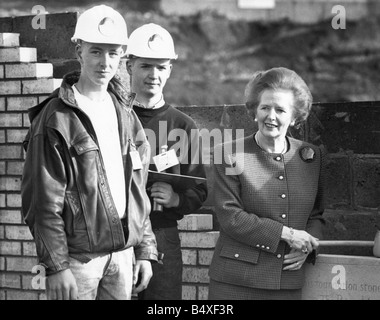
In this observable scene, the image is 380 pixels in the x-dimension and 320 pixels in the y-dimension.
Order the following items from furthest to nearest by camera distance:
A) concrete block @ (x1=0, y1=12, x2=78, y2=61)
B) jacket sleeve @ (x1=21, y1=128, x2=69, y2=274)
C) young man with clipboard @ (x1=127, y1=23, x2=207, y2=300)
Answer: concrete block @ (x1=0, y1=12, x2=78, y2=61) → young man with clipboard @ (x1=127, y1=23, x2=207, y2=300) → jacket sleeve @ (x1=21, y1=128, x2=69, y2=274)

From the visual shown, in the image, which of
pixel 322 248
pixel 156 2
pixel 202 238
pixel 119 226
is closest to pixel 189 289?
pixel 202 238

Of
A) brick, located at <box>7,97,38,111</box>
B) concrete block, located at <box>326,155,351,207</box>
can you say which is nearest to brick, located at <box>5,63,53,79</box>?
brick, located at <box>7,97,38,111</box>

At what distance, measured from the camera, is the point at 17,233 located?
6.05m

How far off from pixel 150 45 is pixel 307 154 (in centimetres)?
97

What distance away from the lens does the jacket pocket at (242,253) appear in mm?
4848

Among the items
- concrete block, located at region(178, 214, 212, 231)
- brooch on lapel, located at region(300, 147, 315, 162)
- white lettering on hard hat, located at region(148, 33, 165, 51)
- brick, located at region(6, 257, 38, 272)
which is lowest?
brick, located at region(6, 257, 38, 272)

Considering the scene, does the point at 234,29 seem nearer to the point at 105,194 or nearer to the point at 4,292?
the point at 4,292

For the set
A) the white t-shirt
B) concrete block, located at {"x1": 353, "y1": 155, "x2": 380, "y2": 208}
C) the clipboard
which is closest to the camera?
the white t-shirt

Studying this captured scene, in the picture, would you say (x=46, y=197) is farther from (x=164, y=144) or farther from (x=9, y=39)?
(x=9, y=39)

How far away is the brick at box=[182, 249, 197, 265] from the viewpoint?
5934 millimetres

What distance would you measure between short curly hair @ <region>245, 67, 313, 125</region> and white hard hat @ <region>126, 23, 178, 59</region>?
53cm

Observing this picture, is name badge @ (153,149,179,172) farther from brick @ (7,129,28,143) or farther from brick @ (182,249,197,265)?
brick @ (7,129,28,143)

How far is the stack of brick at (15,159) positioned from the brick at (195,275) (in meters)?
0.84

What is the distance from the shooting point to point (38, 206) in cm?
433
